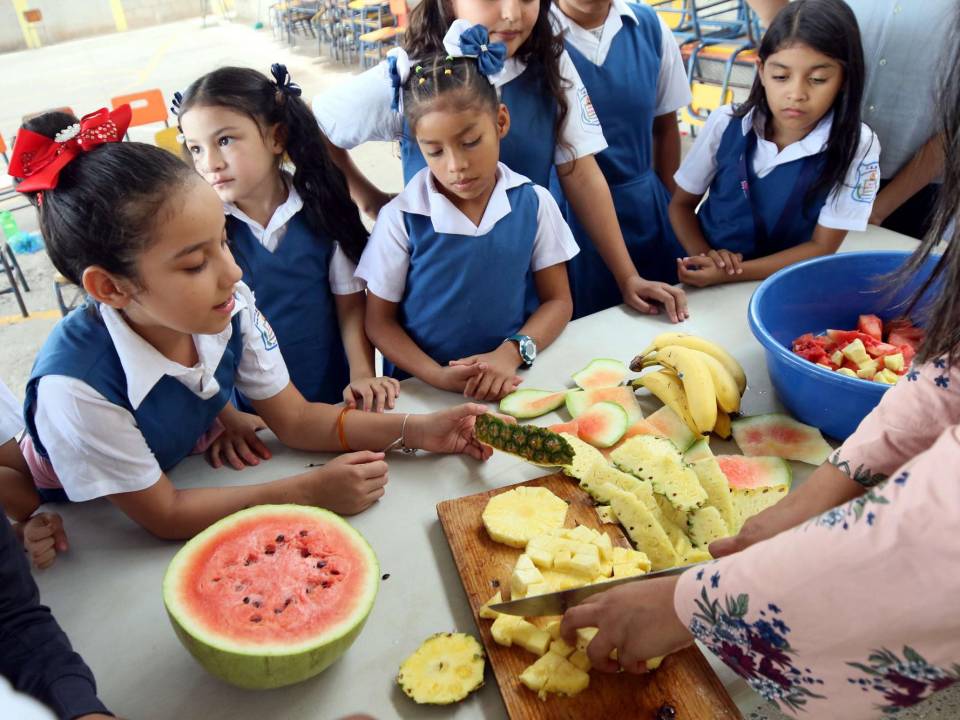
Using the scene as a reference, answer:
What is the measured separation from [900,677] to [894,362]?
830 mm

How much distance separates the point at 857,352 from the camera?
1.38m

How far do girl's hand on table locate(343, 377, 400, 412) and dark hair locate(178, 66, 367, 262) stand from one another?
16.0 inches

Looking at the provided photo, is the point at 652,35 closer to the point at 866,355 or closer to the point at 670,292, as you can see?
the point at 670,292

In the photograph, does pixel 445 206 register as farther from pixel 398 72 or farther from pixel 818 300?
pixel 818 300

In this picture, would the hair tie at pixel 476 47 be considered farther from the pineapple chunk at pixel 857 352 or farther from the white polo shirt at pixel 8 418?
the white polo shirt at pixel 8 418

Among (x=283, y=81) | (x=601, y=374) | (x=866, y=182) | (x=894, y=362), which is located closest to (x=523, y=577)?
(x=601, y=374)

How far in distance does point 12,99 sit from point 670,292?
9874 mm

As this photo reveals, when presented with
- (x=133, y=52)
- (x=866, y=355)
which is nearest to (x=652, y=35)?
(x=866, y=355)

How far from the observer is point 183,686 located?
0.96 m

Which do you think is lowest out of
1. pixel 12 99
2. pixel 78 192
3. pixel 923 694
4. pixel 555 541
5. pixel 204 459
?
pixel 12 99

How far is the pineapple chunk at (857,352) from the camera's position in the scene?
1372 mm

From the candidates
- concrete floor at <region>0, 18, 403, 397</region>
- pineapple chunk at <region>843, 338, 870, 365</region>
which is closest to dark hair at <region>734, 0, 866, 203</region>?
pineapple chunk at <region>843, 338, 870, 365</region>

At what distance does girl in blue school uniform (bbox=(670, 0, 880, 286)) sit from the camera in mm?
1729

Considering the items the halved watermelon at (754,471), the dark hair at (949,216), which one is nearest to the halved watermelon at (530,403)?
the halved watermelon at (754,471)
